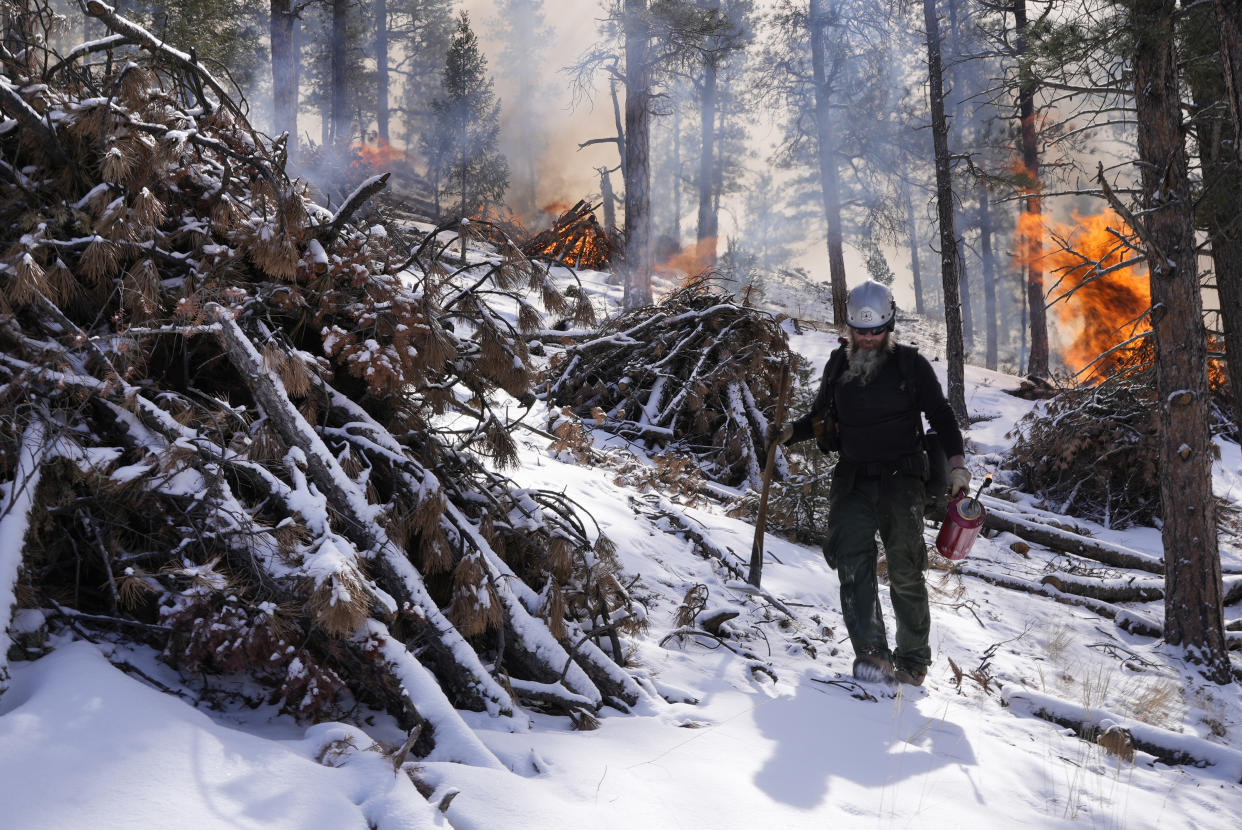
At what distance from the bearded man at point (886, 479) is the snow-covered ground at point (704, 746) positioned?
32 centimetres

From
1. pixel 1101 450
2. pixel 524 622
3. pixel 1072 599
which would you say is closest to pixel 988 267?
pixel 1101 450

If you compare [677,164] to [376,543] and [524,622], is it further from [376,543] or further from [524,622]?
[376,543]

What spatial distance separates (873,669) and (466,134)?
33052 millimetres

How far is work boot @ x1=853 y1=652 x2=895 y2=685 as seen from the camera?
4133mm

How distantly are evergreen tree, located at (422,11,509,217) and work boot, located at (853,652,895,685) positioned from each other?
25.8 meters

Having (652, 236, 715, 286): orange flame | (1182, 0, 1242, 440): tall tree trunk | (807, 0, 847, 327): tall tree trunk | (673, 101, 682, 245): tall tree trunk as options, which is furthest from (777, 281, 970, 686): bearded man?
(673, 101, 682, 245): tall tree trunk

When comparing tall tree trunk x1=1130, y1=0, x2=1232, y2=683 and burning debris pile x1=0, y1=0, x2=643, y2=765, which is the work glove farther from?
tall tree trunk x1=1130, y1=0, x2=1232, y2=683

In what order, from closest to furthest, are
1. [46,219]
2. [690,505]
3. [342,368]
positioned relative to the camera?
[46,219], [342,368], [690,505]

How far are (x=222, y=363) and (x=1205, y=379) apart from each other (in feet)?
22.1

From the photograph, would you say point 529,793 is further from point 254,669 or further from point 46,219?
point 46,219

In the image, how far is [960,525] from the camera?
4.31 m

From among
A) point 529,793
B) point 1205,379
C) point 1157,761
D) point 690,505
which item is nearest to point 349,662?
point 529,793

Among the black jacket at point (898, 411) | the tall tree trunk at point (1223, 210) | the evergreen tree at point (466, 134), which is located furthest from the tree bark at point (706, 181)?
the black jacket at point (898, 411)

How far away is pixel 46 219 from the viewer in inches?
119
